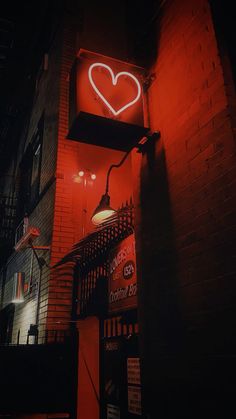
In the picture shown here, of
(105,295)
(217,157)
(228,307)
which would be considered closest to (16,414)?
(105,295)

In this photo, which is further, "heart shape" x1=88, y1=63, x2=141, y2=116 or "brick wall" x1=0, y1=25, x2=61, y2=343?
"brick wall" x1=0, y1=25, x2=61, y2=343

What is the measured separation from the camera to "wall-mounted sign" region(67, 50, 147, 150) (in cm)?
395

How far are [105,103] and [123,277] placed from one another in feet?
7.84

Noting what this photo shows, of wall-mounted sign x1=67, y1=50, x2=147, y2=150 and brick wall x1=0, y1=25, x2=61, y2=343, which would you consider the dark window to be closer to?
brick wall x1=0, y1=25, x2=61, y2=343

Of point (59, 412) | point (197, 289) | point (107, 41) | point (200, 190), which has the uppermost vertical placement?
point (107, 41)

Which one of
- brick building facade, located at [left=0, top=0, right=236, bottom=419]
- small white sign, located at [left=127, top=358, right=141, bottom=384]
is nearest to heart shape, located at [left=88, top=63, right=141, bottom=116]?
brick building facade, located at [left=0, top=0, right=236, bottom=419]

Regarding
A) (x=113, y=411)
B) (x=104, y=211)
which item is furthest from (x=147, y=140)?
(x=113, y=411)

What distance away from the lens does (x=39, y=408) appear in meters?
5.13

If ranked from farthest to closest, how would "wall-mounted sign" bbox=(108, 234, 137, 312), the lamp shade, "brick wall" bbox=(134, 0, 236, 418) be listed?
the lamp shade
"wall-mounted sign" bbox=(108, 234, 137, 312)
"brick wall" bbox=(134, 0, 236, 418)

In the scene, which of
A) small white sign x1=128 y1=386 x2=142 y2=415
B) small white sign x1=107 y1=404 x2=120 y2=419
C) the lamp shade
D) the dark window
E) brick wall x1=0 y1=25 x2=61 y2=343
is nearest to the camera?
small white sign x1=128 y1=386 x2=142 y2=415

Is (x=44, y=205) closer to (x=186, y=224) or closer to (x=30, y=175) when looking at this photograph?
(x=30, y=175)

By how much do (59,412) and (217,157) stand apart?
14.9 feet

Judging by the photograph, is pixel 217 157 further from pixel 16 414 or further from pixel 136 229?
pixel 16 414

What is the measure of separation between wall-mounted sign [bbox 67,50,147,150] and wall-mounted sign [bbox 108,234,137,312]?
1.49 meters
